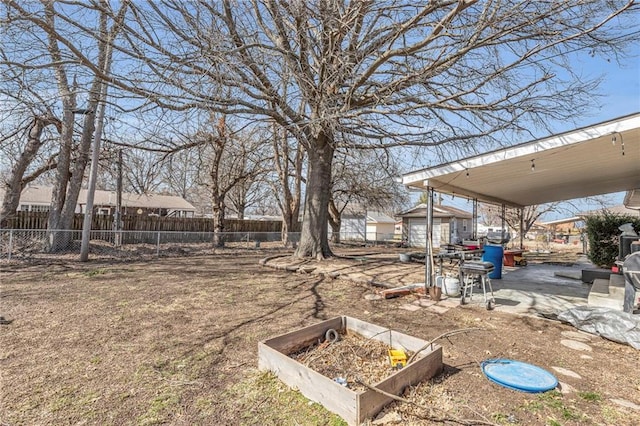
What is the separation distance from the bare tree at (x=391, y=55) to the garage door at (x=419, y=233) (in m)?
16.1

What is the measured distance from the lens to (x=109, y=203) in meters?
23.8

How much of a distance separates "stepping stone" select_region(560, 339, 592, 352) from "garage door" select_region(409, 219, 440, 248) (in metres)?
19.7

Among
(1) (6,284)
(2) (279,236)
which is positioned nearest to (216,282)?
(1) (6,284)

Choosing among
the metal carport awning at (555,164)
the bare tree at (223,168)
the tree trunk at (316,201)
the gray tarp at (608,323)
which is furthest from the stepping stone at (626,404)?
the bare tree at (223,168)

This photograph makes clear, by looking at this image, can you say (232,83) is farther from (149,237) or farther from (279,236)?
(279,236)

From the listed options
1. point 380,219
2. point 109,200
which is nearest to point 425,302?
point 109,200

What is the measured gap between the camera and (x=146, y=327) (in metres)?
3.94

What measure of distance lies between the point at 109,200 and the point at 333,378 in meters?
27.5

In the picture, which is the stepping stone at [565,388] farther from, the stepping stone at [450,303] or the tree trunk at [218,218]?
the tree trunk at [218,218]

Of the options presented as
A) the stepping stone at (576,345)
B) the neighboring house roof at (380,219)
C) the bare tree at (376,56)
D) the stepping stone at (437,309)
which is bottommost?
the stepping stone at (576,345)

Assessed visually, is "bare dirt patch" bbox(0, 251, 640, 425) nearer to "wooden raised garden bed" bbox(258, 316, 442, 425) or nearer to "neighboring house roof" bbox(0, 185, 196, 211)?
"wooden raised garden bed" bbox(258, 316, 442, 425)

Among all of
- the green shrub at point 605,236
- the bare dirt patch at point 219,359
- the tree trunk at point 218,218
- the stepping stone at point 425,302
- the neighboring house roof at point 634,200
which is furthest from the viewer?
the tree trunk at point 218,218

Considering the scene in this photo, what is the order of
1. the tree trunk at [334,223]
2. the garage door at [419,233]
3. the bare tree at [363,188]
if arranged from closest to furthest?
1. the bare tree at [363,188]
2. the tree trunk at [334,223]
3. the garage door at [419,233]

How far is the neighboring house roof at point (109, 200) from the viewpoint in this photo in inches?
902
